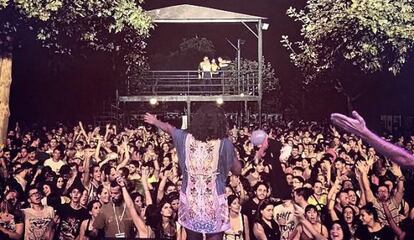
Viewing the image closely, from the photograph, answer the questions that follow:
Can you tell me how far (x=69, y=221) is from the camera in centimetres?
A: 552

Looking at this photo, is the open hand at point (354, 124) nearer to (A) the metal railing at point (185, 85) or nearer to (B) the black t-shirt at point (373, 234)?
(B) the black t-shirt at point (373, 234)

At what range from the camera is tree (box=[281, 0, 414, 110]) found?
32.8ft

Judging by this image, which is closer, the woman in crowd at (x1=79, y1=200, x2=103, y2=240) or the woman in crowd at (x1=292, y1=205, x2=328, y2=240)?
the woman in crowd at (x1=292, y1=205, x2=328, y2=240)

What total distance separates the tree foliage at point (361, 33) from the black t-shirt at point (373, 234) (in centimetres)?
514

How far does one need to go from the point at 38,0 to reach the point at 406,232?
5.91 meters

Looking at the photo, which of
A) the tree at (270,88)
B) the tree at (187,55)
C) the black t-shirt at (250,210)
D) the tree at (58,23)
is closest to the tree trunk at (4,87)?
the tree at (58,23)

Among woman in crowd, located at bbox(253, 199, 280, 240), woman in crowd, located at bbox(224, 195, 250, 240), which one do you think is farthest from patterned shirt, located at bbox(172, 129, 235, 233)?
woman in crowd, located at bbox(253, 199, 280, 240)

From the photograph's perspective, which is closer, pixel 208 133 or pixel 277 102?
pixel 208 133

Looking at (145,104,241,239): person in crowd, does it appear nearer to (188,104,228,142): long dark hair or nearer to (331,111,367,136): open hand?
(188,104,228,142): long dark hair

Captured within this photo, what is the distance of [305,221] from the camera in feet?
17.3

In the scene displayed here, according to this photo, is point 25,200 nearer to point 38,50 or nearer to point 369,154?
point 369,154

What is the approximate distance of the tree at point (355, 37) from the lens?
10008 millimetres

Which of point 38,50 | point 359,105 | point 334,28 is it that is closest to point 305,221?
point 334,28

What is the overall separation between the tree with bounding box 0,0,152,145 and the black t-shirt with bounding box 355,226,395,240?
216 inches
